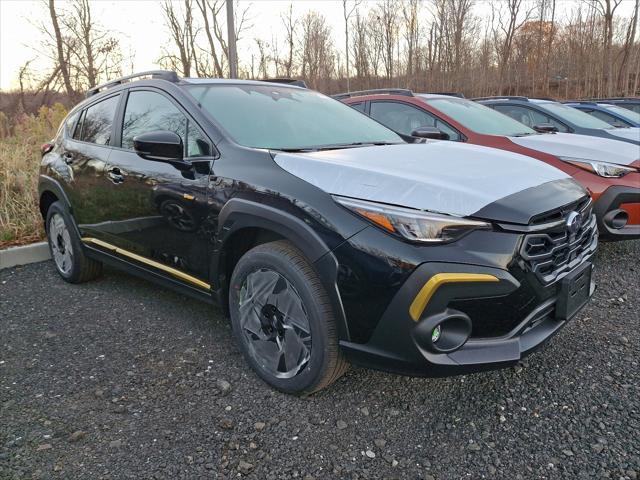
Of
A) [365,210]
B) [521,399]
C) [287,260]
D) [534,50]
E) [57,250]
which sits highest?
[534,50]

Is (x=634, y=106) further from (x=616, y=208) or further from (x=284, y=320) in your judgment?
(x=284, y=320)

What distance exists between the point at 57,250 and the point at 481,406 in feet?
12.3

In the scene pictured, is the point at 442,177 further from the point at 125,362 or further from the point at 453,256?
the point at 125,362

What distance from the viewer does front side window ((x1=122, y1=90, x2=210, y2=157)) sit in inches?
107

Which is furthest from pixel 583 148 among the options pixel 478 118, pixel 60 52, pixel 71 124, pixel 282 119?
pixel 60 52

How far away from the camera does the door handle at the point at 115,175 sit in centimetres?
316

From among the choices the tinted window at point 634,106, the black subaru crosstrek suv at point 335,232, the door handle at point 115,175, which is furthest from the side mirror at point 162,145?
the tinted window at point 634,106

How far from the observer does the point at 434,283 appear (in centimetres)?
180

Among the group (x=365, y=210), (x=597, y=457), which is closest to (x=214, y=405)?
(x=365, y=210)

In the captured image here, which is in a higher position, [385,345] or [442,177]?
[442,177]

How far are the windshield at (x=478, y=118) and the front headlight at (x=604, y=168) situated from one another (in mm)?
989

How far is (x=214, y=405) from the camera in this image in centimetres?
233

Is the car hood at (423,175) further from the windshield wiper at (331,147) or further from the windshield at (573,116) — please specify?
the windshield at (573,116)

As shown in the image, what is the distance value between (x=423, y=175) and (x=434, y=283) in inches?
20.7
